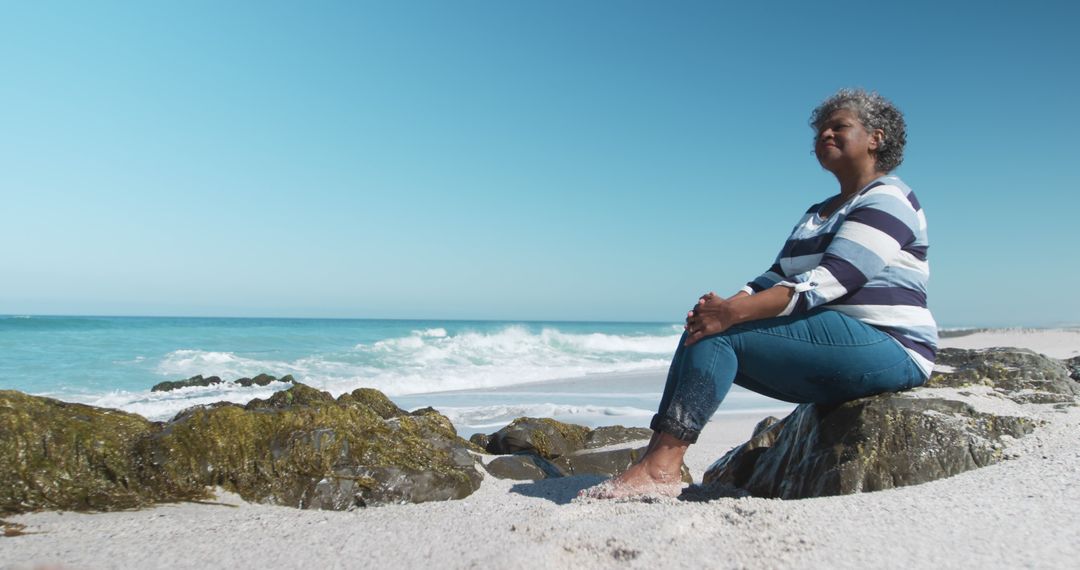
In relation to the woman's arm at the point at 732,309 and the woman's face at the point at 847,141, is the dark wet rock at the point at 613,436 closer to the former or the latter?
the woman's arm at the point at 732,309

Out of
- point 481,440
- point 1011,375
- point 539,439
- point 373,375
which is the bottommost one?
point 373,375

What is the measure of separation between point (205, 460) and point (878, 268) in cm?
384

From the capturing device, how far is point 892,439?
3018 mm

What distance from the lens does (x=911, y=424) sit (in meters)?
3.07


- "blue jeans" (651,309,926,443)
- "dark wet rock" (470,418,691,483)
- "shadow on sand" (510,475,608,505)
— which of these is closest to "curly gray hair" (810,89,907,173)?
"blue jeans" (651,309,926,443)

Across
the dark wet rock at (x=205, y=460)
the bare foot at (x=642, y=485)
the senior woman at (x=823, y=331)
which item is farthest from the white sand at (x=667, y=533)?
the senior woman at (x=823, y=331)

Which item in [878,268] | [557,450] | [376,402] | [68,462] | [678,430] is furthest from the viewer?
[376,402]

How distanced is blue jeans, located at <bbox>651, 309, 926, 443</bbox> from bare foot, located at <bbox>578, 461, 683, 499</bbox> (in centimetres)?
20

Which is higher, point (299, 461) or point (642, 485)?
point (642, 485)

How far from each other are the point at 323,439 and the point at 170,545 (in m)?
1.39

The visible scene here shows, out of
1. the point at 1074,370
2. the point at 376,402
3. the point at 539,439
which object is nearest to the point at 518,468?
the point at 539,439

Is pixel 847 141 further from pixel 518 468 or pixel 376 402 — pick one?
pixel 376 402

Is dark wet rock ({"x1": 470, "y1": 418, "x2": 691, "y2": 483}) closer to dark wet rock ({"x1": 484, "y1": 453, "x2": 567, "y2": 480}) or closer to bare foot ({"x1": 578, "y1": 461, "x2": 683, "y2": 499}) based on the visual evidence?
dark wet rock ({"x1": 484, "y1": 453, "x2": 567, "y2": 480})

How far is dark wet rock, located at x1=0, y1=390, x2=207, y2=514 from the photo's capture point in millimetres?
3600
